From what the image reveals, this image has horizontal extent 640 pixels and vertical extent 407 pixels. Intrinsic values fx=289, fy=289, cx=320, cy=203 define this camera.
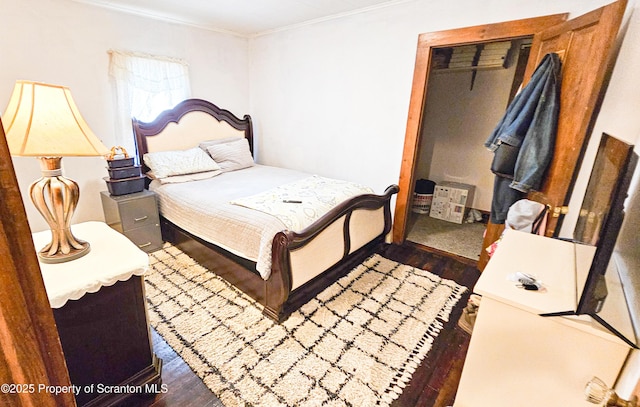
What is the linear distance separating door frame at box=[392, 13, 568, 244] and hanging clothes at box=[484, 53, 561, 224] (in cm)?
44

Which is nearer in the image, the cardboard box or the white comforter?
the white comforter

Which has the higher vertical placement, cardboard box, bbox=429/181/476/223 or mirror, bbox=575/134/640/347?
mirror, bbox=575/134/640/347

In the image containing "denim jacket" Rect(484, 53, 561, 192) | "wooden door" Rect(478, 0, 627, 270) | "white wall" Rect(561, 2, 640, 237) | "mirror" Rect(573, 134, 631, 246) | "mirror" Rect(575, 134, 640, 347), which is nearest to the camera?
"mirror" Rect(575, 134, 640, 347)

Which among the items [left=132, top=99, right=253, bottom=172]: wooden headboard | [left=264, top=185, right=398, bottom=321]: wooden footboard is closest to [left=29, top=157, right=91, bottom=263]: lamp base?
[left=264, top=185, right=398, bottom=321]: wooden footboard

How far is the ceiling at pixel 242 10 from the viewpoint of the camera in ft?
8.73

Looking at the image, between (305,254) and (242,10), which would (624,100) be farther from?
(242,10)

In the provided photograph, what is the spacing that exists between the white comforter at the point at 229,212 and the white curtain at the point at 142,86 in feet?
2.44

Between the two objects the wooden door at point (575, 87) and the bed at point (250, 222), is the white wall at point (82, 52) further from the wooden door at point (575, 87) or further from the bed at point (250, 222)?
the wooden door at point (575, 87)

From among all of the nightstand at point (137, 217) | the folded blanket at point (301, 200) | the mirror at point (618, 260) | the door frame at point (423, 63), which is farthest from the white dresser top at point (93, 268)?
the door frame at point (423, 63)

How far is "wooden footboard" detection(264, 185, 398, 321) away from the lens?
1.82 m

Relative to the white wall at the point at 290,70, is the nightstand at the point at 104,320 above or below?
below

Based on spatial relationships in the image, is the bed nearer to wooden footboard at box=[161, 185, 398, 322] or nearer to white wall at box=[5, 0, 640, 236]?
wooden footboard at box=[161, 185, 398, 322]

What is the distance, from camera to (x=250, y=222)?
197 centimetres

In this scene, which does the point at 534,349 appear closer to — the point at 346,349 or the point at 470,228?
the point at 346,349
